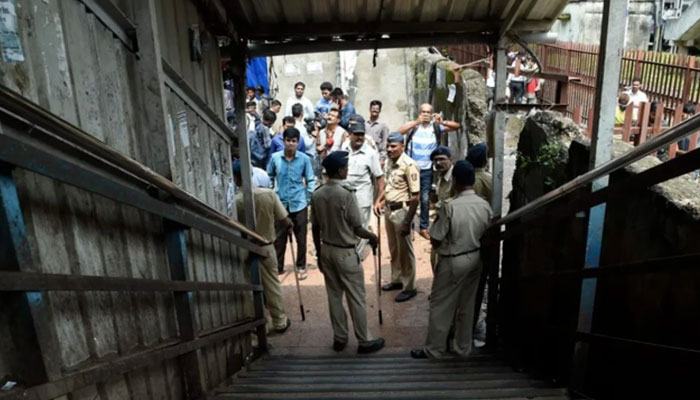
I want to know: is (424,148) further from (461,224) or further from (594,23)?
(594,23)

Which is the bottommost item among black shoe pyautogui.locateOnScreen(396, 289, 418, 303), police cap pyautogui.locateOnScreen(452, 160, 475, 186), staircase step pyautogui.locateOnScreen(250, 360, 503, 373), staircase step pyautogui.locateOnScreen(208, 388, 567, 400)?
black shoe pyautogui.locateOnScreen(396, 289, 418, 303)

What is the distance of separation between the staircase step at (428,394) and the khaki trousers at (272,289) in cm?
214

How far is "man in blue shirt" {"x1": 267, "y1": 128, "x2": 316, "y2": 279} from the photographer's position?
21.3 feet

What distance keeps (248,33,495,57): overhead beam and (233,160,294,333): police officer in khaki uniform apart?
1158 mm

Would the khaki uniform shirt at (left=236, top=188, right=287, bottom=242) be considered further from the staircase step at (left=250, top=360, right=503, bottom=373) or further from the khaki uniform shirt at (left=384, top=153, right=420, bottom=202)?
the khaki uniform shirt at (left=384, top=153, right=420, bottom=202)

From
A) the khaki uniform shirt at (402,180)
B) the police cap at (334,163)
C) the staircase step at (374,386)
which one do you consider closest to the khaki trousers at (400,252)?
the khaki uniform shirt at (402,180)

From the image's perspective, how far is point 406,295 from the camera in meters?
6.18

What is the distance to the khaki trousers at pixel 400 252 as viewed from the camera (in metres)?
6.07

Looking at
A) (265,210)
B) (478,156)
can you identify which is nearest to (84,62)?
(265,210)

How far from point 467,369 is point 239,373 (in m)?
1.82

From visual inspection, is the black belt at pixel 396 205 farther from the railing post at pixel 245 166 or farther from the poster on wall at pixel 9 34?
the poster on wall at pixel 9 34

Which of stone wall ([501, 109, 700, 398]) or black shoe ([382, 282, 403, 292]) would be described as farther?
black shoe ([382, 282, 403, 292])

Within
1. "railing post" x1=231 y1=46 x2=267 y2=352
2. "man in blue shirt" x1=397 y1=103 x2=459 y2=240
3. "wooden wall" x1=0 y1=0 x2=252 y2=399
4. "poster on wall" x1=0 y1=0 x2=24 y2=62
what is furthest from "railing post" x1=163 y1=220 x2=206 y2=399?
"man in blue shirt" x1=397 y1=103 x2=459 y2=240

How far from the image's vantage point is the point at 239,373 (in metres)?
3.80
